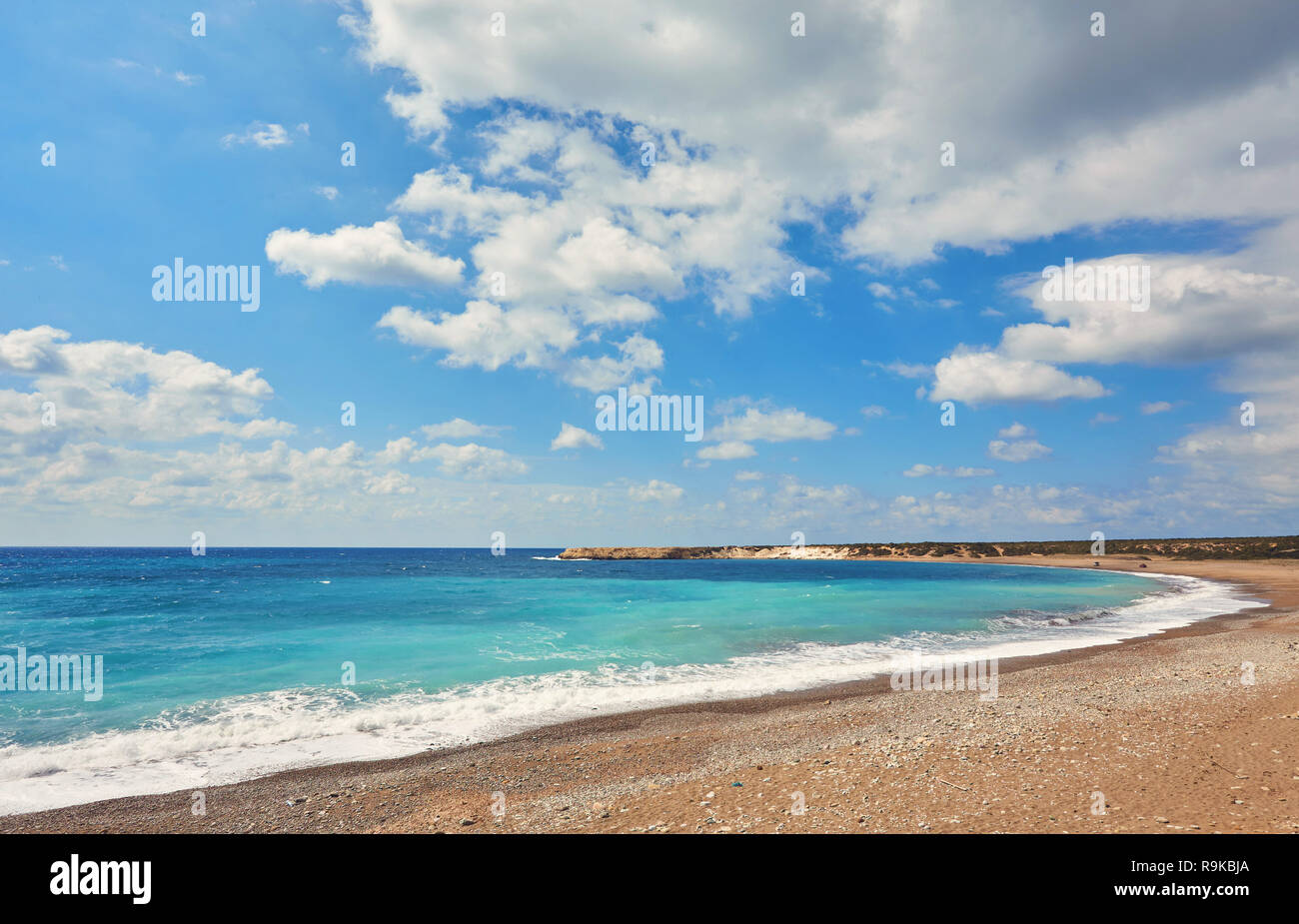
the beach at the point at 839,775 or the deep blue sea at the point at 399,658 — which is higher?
the beach at the point at 839,775

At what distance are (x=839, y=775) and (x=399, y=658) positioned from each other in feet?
58.4

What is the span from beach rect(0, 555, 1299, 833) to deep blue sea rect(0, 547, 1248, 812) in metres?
1.60

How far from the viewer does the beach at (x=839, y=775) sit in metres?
7.10

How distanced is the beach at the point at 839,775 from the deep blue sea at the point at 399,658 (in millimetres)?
1602

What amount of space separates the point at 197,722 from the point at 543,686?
27.5 ft

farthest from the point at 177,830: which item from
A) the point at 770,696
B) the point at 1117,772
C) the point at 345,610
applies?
the point at 345,610

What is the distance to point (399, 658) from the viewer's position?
69.7 feet

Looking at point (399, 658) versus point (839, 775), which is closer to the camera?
point (839, 775)

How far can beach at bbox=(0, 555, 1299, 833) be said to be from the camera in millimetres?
7098

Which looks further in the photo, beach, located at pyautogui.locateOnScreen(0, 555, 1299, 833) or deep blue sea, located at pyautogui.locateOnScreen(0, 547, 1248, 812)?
deep blue sea, located at pyautogui.locateOnScreen(0, 547, 1248, 812)

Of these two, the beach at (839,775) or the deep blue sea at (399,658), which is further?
the deep blue sea at (399,658)

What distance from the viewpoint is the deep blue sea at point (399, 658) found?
1195 centimetres

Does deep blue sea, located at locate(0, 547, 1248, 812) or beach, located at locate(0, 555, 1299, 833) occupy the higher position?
beach, located at locate(0, 555, 1299, 833)
